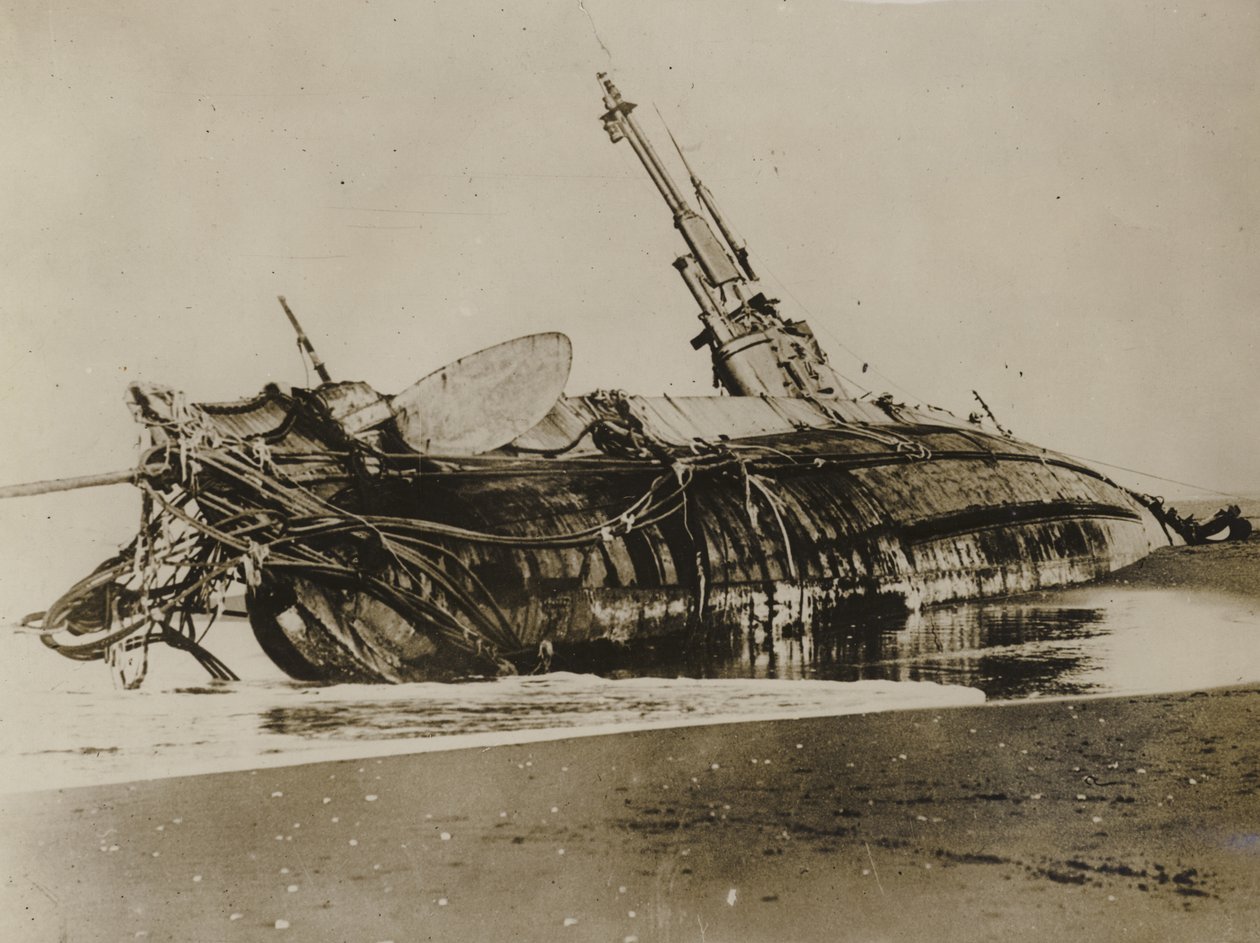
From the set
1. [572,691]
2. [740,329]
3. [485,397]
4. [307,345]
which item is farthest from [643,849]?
[740,329]

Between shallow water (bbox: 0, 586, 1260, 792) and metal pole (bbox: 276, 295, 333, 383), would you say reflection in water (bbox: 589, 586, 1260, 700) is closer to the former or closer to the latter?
shallow water (bbox: 0, 586, 1260, 792)

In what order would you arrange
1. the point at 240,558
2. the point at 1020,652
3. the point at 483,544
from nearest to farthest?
the point at 240,558, the point at 483,544, the point at 1020,652

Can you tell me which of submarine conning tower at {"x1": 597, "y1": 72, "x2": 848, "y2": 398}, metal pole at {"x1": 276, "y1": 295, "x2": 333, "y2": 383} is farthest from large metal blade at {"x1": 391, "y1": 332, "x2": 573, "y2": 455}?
submarine conning tower at {"x1": 597, "y1": 72, "x2": 848, "y2": 398}

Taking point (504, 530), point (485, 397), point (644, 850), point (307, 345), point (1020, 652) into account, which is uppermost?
point (307, 345)

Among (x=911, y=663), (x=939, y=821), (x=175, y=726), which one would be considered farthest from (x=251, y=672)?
(x=911, y=663)

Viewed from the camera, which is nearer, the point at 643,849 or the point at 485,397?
the point at 643,849

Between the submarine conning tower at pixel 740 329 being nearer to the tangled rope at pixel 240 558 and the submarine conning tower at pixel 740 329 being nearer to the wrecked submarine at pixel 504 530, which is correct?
the wrecked submarine at pixel 504 530

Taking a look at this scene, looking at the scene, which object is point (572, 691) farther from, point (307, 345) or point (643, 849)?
point (307, 345)
